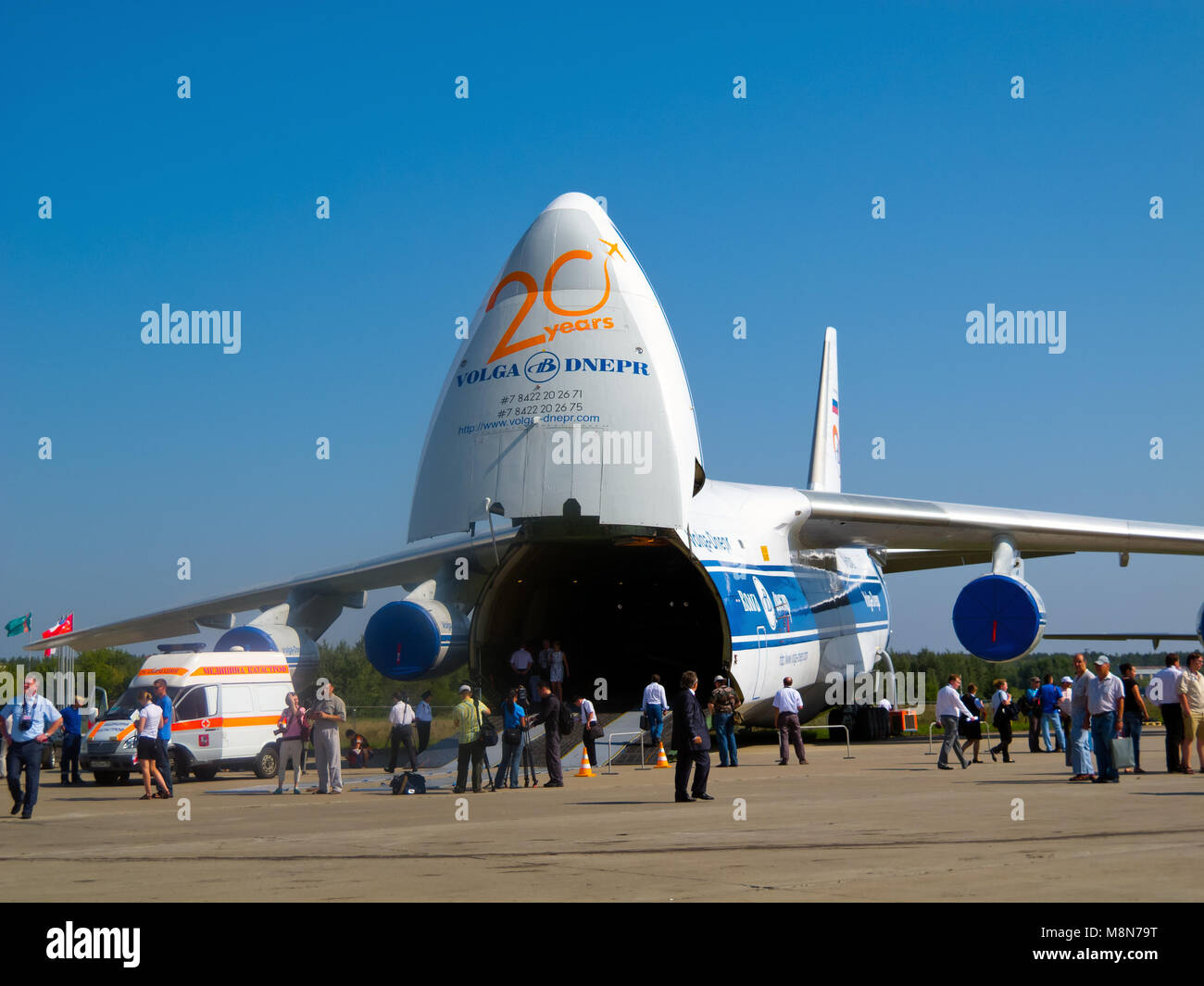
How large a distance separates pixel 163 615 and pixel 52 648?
8.58 ft

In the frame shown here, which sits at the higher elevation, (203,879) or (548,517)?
(548,517)

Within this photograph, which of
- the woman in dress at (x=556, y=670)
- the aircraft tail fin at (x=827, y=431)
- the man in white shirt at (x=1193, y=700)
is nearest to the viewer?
the man in white shirt at (x=1193, y=700)

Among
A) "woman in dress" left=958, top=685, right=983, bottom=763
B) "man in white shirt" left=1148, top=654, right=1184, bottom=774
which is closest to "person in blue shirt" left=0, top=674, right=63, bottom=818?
"woman in dress" left=958, top=685, right=983, bottom=763

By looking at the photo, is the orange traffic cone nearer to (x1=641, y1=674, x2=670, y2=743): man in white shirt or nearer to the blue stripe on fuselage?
(x1=641, y1=674, x2=670, y2=743): man in white shirt

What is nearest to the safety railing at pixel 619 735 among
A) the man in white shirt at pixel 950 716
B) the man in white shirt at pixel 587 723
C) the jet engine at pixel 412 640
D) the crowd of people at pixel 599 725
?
the crowd of people at pixel 599 725

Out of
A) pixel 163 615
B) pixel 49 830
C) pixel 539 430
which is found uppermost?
pixel 539 430

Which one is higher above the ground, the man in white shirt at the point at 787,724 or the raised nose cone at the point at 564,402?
the raised nose cone at the point at 564,402

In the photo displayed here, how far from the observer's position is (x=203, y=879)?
334 inches

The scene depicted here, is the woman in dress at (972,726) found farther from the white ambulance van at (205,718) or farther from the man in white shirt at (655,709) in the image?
the white ambulance van at (205,718)

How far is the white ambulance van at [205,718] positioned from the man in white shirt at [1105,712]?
13438mm

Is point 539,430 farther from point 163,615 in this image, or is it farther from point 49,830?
point 163,615

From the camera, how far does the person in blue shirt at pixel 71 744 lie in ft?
71.3

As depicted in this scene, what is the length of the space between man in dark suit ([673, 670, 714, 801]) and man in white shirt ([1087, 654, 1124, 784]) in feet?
15.5
